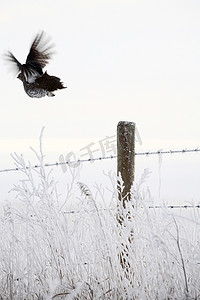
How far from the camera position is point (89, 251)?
2139 millimetres

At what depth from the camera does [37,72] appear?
140 inches

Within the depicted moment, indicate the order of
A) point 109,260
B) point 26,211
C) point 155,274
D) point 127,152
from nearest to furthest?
point 155,274, point 109,260, point 26,211, point 127,152

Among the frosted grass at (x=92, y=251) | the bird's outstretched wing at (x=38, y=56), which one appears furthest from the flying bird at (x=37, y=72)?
the frosted grass at (x=92, y=251)

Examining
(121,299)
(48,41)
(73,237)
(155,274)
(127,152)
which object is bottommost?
(121,299)

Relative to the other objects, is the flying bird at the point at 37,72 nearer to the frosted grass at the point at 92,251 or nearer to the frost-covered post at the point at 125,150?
the frost-covered post at the point at 125,150

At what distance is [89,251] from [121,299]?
298 millimetres

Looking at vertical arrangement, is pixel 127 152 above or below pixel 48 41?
below

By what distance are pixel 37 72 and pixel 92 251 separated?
1.90 metres

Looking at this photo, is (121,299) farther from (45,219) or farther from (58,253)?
(45,219)

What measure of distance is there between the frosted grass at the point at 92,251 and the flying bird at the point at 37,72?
1.47m

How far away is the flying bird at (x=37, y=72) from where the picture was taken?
11.5 feet

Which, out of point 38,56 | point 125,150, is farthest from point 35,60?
point 125,150

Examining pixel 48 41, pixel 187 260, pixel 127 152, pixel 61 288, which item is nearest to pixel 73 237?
pixel 61 288

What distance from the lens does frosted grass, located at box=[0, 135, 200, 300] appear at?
75.6 inches
